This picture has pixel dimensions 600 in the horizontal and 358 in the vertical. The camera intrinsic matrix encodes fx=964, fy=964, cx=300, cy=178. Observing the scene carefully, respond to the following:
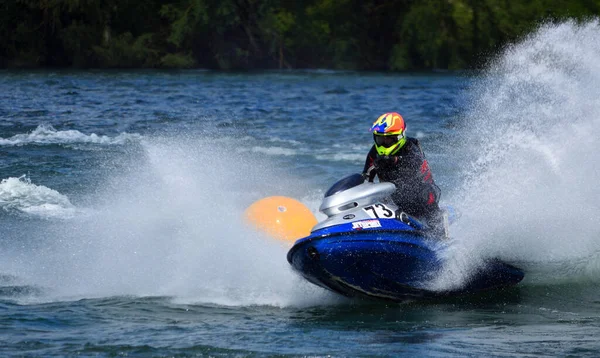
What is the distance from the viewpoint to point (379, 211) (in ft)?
25.7

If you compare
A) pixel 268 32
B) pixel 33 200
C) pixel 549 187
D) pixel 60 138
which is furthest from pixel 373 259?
pixel 268 32

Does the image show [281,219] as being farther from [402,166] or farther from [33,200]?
[33,200]

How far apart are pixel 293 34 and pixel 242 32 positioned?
351 cm

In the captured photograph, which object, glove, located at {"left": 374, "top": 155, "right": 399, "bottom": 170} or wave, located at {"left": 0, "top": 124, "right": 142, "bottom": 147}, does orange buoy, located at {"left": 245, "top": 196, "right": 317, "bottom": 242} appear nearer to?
glove, located at {"left": 374, "top": 155, "right": 399, "bottom": 170}

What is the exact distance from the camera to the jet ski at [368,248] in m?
7.65

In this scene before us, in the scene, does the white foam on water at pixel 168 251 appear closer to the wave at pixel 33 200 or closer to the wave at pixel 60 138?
the wave at pixel 33 200

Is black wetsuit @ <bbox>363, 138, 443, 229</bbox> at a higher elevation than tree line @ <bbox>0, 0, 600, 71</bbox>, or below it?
below

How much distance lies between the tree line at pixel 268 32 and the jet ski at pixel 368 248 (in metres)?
40.2

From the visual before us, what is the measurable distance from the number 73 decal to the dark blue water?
0.83 meters

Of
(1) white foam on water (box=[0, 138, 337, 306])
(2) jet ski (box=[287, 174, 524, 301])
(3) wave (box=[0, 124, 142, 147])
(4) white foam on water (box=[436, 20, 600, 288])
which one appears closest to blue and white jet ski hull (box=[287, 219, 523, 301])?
(2) jet ski (box=[287, 174, 524, 301])

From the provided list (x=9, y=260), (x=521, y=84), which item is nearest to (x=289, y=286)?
(x=9, y=260)

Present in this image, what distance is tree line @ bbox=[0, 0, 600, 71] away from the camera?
4888 cm

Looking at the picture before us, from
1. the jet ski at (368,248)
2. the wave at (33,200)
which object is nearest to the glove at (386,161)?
the jet ski at (368,248)

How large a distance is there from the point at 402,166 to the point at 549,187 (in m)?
2.75
